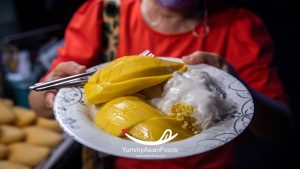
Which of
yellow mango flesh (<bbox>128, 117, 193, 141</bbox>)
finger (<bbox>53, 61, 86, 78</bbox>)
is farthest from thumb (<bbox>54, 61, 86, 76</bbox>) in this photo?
yellow mango flesh (<bbox>128, 117, 193, 141</bbox>)

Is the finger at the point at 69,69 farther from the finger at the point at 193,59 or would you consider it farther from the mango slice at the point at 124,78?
the finger at the point at 193,59

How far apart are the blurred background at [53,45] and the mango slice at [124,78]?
1.35 feet

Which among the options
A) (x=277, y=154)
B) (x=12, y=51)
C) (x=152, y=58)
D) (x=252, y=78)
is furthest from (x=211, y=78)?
(x=277, y=154)

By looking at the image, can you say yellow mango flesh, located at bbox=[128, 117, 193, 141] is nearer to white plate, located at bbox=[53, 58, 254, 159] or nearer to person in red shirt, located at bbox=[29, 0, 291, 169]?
white plate, located at bbox=[53, 58, 254, 159]

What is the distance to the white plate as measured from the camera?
0.47m

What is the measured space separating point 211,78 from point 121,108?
0.18m

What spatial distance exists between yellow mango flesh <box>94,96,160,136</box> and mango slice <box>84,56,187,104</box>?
14 millimetres

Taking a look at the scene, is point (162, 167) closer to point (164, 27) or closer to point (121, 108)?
point (164, 27)

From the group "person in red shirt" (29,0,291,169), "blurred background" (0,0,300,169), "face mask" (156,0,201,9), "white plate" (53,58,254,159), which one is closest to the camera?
"white plate" (53,58,254,159)

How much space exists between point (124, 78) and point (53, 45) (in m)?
0.94

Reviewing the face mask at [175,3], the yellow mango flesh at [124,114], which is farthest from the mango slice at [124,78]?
the face mask at [175,3]

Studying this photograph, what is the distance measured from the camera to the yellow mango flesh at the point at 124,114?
1.67 ft

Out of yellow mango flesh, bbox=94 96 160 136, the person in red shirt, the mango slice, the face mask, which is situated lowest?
the person in red shirt

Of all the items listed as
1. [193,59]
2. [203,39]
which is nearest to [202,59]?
[193,59]
